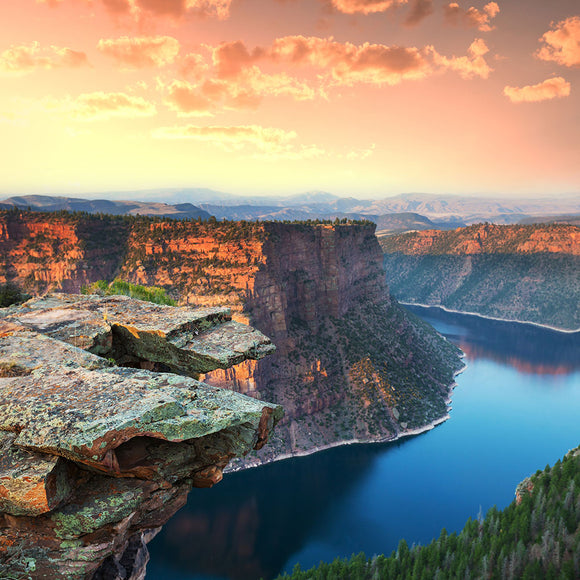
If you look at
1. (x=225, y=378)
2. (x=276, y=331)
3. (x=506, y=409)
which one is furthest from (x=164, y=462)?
(x=506, y=409)

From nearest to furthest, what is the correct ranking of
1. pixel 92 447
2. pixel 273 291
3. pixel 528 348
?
pixel 92 447 < pixel 273 291 < pixel 528 348

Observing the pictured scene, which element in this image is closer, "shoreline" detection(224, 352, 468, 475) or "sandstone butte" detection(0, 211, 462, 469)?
"shoreline" detection(224, 352, 468, 475)

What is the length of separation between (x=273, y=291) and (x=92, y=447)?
3104 inches

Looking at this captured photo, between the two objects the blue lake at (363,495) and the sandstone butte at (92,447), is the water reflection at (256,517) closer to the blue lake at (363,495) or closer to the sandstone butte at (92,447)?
the blue lake at (363,495)

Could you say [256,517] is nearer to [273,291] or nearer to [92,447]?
[273,291]

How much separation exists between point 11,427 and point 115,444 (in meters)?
3.20

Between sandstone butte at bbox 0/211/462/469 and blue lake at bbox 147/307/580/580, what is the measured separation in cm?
536

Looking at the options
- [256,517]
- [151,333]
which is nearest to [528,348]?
[256,517]

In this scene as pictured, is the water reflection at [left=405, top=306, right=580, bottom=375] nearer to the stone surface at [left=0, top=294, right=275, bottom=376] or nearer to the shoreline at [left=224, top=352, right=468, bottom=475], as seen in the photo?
the shoreline at [left=224, top=352, right=468, bottom=475]

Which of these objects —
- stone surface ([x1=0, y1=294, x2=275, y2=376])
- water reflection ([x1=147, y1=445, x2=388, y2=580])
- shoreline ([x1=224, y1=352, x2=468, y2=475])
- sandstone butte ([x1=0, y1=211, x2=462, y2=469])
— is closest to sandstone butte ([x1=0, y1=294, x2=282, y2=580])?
stone surface ([x1=0, y1=294, x2=275, y2=376])

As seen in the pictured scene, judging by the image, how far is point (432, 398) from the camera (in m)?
110

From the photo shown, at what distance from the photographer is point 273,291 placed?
89.1m

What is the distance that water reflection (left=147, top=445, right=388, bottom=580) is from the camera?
202ft

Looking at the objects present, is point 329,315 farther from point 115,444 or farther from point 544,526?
point 115,444
